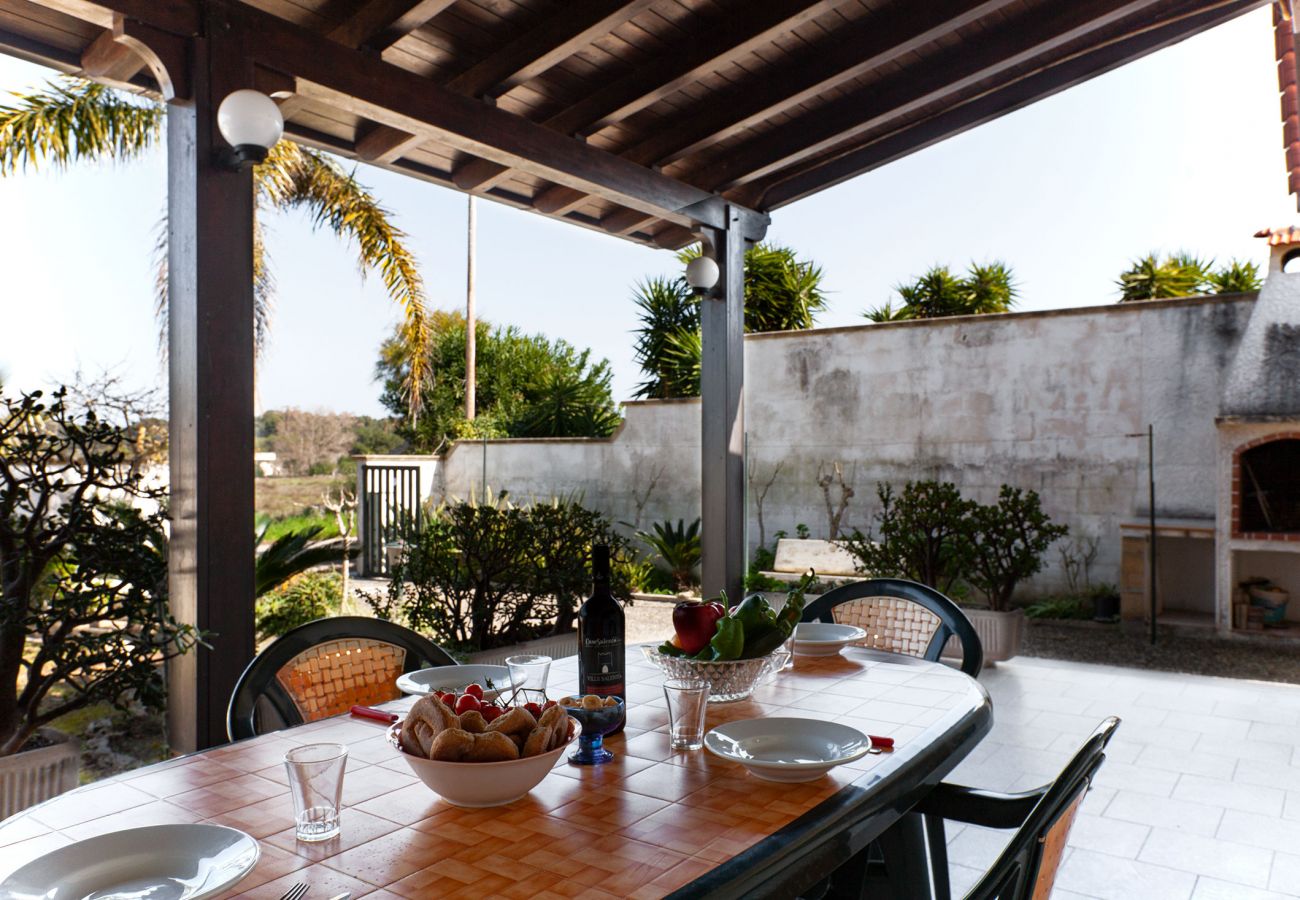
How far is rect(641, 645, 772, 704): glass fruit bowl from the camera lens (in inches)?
66.4

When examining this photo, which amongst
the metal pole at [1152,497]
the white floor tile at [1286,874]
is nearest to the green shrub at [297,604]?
the white floor tile at [1286,874]

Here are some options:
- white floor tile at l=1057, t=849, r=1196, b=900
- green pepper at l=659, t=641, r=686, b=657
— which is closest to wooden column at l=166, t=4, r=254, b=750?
green pepper at l=659, t=641, r=686, b=657

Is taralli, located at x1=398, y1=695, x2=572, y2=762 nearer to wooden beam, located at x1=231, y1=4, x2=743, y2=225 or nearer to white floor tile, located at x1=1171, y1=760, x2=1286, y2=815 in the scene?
wooden beam, located at x1=231, y1=4, x2=743, y2=225

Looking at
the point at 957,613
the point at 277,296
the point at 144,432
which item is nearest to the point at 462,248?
the point at 277,296

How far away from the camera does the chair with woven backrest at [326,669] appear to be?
1.77 metres

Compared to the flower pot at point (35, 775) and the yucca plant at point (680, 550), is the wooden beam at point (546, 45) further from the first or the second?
the yucca plant at point (680, 550)

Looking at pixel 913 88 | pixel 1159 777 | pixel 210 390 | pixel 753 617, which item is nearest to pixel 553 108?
pixel 913 88

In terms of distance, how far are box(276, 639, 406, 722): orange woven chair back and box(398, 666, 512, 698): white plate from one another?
0.23 m

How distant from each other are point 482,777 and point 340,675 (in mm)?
908

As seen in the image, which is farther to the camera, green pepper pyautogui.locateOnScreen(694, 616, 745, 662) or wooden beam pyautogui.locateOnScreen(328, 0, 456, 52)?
wooden beam pyautogui.locateOnScreen(328, 0, 456, 52)

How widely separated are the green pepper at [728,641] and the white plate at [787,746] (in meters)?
0.20

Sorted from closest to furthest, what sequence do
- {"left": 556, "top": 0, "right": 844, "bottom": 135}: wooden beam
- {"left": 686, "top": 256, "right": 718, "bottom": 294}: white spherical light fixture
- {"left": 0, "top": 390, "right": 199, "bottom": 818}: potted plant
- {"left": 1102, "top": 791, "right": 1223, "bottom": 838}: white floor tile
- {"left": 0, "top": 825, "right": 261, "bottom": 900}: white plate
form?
{"left": 0, "top": 825, "right": 261, "bottom": 900}: white plate < {"left": 0, "top": 390, "right": 199, "bottom": 818}: potted plant < {"left": 1102, "top": 791, "right": 1223, "bottom": 838}: white floor tile < {"left": 556, "top": 0, "right": 844, "bottom": 135}: wooden beam < {"left": 686, "top": 256, "right": 718, "bottom": 294}: white spherical light fixture

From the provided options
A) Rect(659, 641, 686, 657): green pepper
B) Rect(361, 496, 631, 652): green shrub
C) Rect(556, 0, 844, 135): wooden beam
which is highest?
Rect(556, 0, 844, 135): wooden beam

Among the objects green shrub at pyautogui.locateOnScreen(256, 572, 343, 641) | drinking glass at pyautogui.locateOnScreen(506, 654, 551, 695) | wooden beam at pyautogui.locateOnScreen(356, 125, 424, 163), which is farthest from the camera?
green shrub at pyautogui.locateOnScreen(256, 572, 343, 641)
